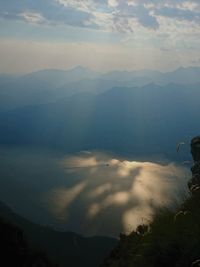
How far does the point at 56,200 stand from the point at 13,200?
1344 centimetres

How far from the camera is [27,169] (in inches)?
5812

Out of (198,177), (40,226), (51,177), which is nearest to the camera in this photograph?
(198,177)

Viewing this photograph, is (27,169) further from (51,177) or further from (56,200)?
(56,200)

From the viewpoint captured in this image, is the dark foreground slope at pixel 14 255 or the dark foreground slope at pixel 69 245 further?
the dark foreground slope at pixel 69 245

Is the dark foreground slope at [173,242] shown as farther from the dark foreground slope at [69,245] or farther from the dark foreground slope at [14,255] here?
the dark foreground slope at [69,245]

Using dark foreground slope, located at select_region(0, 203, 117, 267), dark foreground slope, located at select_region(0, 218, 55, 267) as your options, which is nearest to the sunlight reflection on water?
dark foreground slope, located at select_region(0, 203, 117, 267)

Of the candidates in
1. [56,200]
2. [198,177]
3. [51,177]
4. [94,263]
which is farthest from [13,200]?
[198,177]

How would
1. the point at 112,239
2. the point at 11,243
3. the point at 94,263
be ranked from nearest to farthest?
the point at 11,243 < the point at 94,263 < the point at 112,239

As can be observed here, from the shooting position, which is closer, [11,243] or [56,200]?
[11,243]

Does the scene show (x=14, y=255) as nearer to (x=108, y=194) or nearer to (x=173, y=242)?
(x=173, y=242)

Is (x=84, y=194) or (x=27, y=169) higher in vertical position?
(x=27, y=169)

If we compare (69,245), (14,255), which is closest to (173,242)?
(14,255)

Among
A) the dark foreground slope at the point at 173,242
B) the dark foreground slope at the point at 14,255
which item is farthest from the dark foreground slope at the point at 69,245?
the dark foreground slope at the point at 173,242

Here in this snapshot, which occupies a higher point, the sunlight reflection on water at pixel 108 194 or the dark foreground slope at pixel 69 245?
the sunlight reflection on water at pixel 108 194
